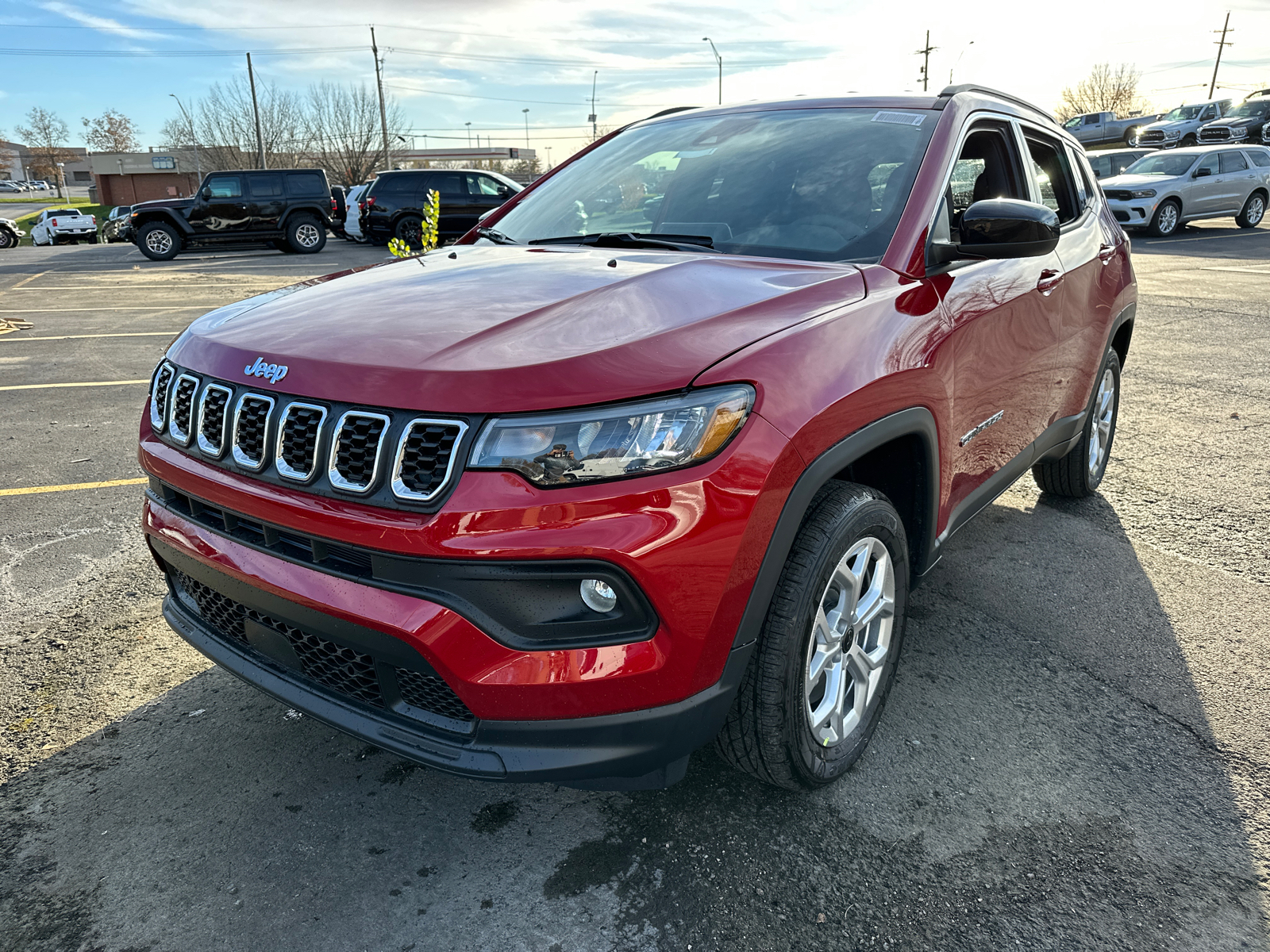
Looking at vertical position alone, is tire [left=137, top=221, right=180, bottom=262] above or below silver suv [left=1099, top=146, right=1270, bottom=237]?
below

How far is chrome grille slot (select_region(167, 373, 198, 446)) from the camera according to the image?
7.11 ft

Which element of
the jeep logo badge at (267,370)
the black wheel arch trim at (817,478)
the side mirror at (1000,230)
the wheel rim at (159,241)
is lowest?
the wheel rim at (159,241)

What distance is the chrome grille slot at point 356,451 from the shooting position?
1.74m

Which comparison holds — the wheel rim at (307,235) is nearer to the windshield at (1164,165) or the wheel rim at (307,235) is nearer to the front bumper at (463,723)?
the windshield at (1164,165)

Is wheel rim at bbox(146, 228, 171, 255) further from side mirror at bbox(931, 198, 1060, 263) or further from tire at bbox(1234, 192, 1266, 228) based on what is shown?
tire at bbox(1234, 192, 1266, 228)

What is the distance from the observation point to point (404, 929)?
1934mm

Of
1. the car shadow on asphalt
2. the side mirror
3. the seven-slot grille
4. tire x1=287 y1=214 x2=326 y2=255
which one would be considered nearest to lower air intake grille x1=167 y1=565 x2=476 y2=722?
the seven-slot grille

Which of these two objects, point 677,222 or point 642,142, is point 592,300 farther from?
point 642,142

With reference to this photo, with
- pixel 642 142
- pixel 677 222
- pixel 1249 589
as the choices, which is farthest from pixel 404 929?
pixel 1249 589

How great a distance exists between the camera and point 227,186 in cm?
2042

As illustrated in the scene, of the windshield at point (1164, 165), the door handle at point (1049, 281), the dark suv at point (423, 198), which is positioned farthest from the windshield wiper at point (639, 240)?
the windshield at point (1164, 165)

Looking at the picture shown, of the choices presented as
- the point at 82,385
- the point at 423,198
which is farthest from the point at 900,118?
the point at 423,198

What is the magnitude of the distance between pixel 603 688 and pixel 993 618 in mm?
2164

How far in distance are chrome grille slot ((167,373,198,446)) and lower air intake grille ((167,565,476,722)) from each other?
1.17 ft
